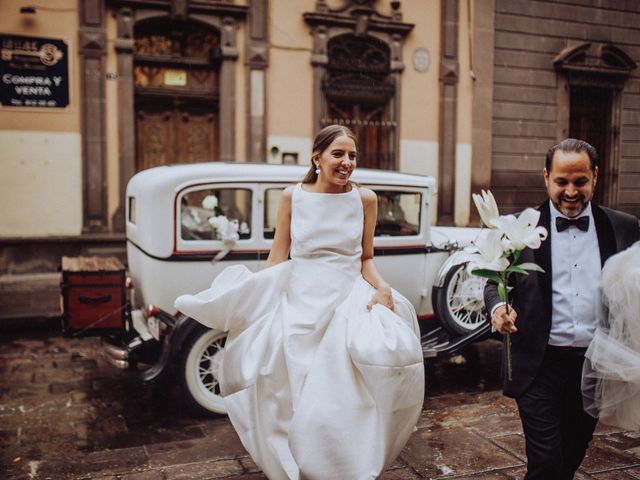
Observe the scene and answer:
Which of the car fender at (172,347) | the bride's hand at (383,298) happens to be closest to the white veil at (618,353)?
the bride's hand at (383,298)

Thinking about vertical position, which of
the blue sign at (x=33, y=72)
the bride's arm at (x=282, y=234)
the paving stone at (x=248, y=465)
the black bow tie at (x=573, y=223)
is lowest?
the paving stone at (x=248, y=465)

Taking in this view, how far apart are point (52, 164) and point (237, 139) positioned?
3072 millimetres

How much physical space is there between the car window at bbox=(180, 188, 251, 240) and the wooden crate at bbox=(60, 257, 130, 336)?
2.41ft

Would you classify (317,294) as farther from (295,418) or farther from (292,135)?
(292,135)

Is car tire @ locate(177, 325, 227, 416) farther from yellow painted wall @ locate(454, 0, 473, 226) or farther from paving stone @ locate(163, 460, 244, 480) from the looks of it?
yellow painted wall @ locate(454, 0, 473, 226)

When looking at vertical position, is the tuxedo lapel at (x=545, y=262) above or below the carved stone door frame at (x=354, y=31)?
below

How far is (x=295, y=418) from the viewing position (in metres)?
3.34

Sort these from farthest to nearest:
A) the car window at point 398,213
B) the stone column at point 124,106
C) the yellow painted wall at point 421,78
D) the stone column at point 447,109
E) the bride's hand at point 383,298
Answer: the stone column at point 447,109 → the yellow painted wall at point 421,78 → the stone column at point 124,106 → the car window at point 398,213 → the bride's hand at point 383,298

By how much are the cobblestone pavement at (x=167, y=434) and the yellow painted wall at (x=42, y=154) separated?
4.34m

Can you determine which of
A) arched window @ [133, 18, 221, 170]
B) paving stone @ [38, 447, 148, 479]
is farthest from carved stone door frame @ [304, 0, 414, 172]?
paving stone @ [38, 447, 148, 479]

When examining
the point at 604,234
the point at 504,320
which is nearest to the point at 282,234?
the point at 504,320

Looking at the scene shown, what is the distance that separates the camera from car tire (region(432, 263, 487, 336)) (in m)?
6.48

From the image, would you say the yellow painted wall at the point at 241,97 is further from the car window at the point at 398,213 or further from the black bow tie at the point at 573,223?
Answer: the black bow tie at the point at 573,223

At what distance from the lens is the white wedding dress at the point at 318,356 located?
10.8ft
